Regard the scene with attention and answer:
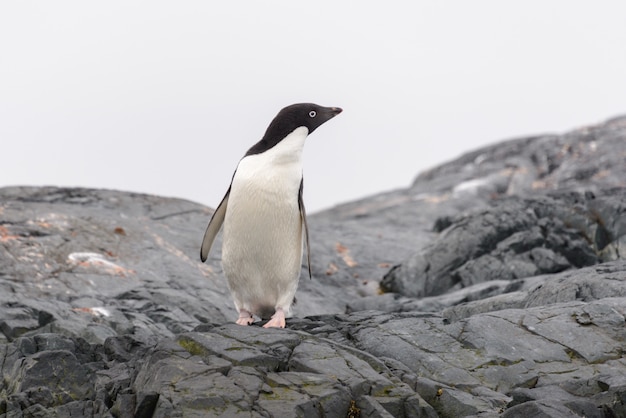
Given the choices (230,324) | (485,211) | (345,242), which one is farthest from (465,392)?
(345,242)

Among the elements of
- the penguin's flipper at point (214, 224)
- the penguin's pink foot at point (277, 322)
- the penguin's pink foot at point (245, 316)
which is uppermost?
the penguin's flipper at point (214, 224)

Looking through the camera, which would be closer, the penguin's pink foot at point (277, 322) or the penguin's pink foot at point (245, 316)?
the penguin's pink foot at point (277, 322)

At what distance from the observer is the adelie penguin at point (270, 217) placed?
9750 mm

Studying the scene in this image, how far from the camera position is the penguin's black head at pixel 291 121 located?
32.4 ft

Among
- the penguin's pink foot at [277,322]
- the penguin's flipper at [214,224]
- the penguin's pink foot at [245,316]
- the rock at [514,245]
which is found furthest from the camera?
the rock at [514,245]

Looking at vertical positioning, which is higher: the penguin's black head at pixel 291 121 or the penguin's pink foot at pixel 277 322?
the penguin's black head at pixel 291 121

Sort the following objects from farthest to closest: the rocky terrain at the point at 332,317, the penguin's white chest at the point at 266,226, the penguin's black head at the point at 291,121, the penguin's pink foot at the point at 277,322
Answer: the penguin's black head at the point at 291,121, the penguin's white chest at the point at 266,226, the penguin's pink foot at the point at 277,322, the rocky terrain at the point at 332,317

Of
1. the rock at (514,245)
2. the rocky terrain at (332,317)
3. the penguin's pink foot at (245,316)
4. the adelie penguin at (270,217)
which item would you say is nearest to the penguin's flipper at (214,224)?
the adelie penguin at (270,217)

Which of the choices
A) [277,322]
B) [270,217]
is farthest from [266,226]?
[277,322]

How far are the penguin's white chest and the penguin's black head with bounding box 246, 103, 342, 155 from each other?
71 millimetres

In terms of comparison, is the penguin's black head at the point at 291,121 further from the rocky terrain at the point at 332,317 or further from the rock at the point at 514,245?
the rock at the point at 514,245

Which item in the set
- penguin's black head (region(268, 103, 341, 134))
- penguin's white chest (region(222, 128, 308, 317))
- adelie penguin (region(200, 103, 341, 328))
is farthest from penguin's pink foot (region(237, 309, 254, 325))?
penguin's black head (region(268, 103, 341, 134))

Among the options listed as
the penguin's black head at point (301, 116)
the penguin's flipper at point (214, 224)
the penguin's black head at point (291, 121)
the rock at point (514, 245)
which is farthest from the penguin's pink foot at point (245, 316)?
the rock at point (514, 245)

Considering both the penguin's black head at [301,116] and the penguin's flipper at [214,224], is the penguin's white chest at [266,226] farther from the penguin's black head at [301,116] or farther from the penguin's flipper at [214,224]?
the penguin's flipper at [214,224]
